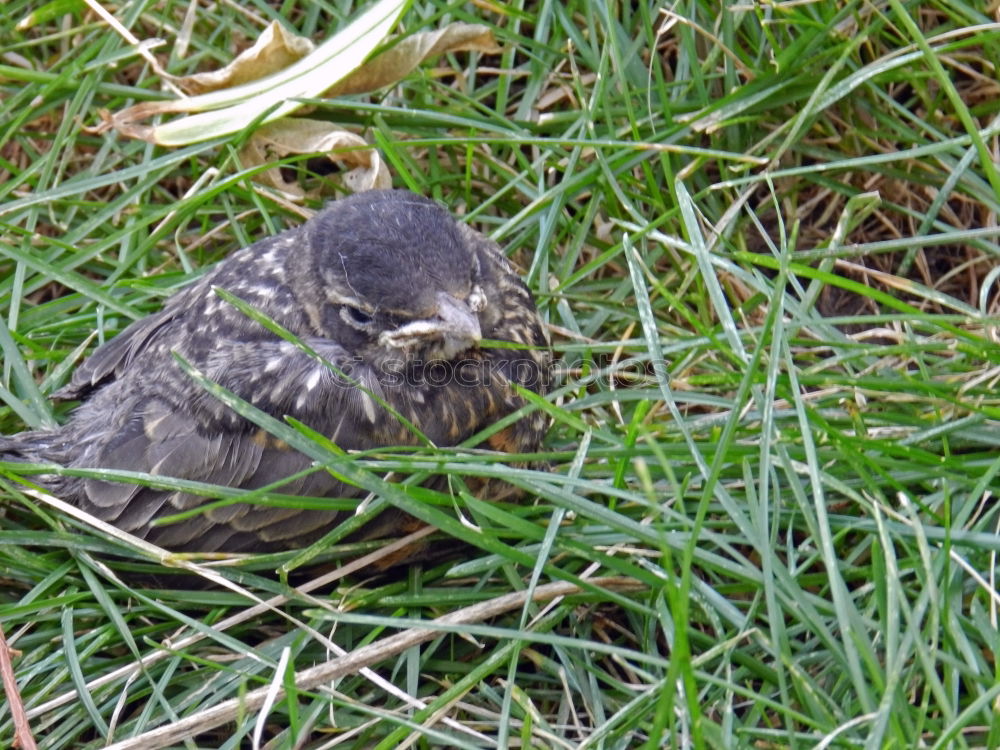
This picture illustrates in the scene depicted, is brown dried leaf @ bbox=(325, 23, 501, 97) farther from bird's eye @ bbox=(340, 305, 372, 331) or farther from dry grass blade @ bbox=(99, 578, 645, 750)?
dry grass blade @ bbox=(99, 578, 645, 750)

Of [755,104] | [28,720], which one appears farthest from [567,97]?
[28,720]

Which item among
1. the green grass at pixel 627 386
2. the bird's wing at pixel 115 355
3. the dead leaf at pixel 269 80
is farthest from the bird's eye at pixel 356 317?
the dead leaf at pixel 269 80

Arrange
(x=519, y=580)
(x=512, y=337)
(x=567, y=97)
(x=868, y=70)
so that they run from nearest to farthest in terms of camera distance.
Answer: (x=519, y=580)
(x=512, y=337)
(x=868, y=70)
(x=567, y=97)

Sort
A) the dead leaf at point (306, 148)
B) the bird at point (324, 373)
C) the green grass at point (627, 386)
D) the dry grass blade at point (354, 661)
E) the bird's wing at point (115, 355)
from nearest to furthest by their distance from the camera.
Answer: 1. the green grass at point (627, 386)
2. the dry grass blade at point (354, 661)
3. the bird at point (324, 373)
4. the bird's wing at point (115, 355)
5. the dead leaf at point (306, 148)

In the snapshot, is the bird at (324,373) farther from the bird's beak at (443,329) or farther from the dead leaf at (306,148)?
the dead leaf at (306,148)

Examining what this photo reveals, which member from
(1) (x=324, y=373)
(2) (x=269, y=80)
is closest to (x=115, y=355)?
(1) (x=324, y=373)

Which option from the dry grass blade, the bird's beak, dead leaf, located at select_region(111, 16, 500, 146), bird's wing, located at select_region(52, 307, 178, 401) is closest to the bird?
the bird's beak

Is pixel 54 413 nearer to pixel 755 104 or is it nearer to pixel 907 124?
pixel 755 104
